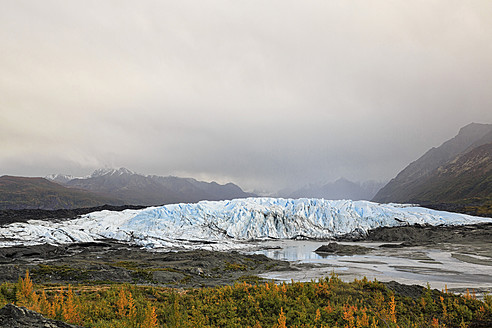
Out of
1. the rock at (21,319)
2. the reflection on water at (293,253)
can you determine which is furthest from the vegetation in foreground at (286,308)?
the reflection on water at (293,253)

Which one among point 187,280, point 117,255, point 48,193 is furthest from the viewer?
point 48,193

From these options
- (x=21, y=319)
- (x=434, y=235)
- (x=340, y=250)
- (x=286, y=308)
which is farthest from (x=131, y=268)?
(x=434, y=235)

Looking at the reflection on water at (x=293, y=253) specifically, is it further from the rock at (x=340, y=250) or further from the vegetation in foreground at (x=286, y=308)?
the vegetation in foreground at (x=286, y=308)

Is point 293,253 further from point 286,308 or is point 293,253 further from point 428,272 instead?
point 286,308

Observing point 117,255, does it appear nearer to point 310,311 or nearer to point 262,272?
point 262,272

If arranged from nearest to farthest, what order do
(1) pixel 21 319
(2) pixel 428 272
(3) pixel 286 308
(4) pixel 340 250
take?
(1) pixel 21 319
(3) pixel 286 308
(2) pixel 428 272
(4) pixel 340 250

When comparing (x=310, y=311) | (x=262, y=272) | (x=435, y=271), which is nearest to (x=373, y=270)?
(x=435, y=271)
